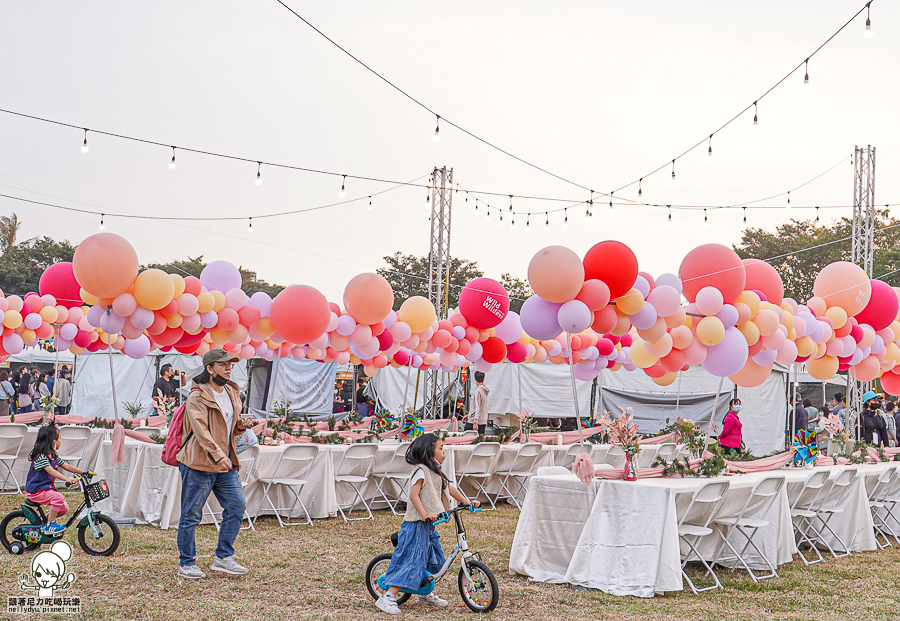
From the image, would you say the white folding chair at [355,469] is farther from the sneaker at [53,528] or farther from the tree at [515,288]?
the tree at [515,288]

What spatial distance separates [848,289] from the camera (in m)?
8.20

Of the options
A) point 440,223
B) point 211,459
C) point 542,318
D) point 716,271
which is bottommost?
point 211,459

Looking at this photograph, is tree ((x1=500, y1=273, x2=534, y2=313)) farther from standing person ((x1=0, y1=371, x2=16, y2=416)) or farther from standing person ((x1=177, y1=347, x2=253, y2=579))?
standing person ((x1=177, y1=347, x2=253, y2=579))

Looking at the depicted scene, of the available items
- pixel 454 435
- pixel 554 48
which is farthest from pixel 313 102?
pixel 454 435

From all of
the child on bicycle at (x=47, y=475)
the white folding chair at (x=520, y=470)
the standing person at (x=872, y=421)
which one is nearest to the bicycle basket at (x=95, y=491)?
the child on bicycle at (x=47, y=475)

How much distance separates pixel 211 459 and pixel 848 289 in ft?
21.8

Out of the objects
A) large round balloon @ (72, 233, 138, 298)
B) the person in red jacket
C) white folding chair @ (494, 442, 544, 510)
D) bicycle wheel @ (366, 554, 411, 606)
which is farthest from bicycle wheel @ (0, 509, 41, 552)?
the person in red jacket

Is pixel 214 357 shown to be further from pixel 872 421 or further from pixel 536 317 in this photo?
pixel 872 421

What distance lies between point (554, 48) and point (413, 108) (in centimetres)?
194

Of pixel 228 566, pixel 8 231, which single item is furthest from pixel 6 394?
pixel 8 231

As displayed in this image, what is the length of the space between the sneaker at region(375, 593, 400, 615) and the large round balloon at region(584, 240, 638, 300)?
2739mm

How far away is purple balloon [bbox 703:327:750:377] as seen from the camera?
6.59 metres

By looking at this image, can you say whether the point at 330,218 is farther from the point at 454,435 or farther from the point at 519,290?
the point at 519,290

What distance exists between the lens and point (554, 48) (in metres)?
9.41
